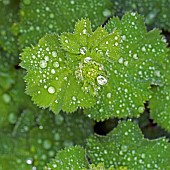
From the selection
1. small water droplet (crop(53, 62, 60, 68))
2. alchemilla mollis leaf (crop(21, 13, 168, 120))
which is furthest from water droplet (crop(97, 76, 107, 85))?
small water droplet (crop(53, 62, 60, 68))

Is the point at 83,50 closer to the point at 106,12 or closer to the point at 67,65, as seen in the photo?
the point at 67,65

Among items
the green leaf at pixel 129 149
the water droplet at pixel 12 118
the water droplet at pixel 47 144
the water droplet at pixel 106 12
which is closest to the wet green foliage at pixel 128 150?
the green leaf at pixel 129 149

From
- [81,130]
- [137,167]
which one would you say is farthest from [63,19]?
[137,167]

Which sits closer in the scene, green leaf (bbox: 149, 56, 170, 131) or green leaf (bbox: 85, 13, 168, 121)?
green leaf (bbox: 85, 13, 168, 121)

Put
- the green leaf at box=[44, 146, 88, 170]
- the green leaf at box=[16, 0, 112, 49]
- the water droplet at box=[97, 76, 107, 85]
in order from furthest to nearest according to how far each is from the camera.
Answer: the green leaf at box=[16, 0, 112, 49] → the green leaf at box=[44, 146, 88, 170] → the water droplet at box=[97, 76, 107, 85]

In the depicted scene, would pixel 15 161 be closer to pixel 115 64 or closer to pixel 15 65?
pixel 15 65

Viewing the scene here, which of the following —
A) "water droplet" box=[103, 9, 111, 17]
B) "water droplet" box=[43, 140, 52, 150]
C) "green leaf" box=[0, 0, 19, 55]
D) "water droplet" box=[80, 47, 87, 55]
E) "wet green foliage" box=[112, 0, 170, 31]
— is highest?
"wet green foliage" box=[112, 0, 170, 31]

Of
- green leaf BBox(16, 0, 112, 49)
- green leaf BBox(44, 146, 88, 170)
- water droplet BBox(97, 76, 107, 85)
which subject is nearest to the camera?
water droplet BBox(97, 76, 107, 85)

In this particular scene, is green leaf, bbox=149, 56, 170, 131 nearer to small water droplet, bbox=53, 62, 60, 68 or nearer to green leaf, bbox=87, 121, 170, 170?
green leaf, bbox=87, 121, 170, 170
